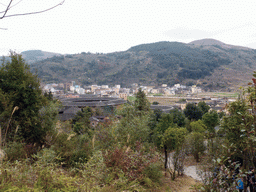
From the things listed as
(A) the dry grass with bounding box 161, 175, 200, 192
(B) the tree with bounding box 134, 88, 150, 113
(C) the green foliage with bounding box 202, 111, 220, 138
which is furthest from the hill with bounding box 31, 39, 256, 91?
(A) the dry grass with bounding box 161, 175, 200, 192

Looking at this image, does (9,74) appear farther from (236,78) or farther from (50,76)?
(50,76)

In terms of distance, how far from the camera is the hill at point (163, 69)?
73188mm

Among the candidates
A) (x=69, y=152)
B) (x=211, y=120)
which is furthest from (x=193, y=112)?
(x=69, y=152)

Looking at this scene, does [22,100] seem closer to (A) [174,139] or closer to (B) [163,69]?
(A) [174,139]

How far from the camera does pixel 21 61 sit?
22.0ft

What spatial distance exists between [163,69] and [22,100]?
85009 mm

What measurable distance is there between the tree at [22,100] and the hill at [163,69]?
65.3 metres

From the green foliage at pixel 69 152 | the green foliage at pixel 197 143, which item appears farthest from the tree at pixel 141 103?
the green foliage at pixel 69 152

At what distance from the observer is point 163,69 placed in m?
87.6

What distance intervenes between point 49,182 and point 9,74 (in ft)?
18.1

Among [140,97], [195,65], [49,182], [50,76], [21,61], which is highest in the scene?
[195,65]

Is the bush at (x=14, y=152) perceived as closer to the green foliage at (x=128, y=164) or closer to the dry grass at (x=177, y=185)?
the green foliage at (x=128, y=164)

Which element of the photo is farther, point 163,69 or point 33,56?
point 33,56

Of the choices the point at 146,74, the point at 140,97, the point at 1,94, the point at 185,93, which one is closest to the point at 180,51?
the point at 146,74
